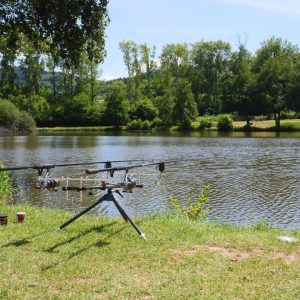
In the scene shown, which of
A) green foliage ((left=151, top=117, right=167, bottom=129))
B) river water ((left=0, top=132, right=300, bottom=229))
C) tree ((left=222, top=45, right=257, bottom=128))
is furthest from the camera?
green foliage ((left=151, top=117, right=167, bottom=129))

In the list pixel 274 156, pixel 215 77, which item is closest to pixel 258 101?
pixel 215 77

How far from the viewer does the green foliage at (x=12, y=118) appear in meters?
79.1

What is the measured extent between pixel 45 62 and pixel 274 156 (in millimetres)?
79159

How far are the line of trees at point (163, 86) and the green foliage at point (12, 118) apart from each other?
1212 centimetres

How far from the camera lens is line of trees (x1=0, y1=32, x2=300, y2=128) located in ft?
274

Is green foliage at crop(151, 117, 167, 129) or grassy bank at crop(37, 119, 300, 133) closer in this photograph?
grassy bank at crop(37, 119, 300, 133)

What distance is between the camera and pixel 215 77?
106 m

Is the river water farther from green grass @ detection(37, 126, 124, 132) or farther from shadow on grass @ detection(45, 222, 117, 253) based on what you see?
green grass @ detection(37, 126, 124, 132)

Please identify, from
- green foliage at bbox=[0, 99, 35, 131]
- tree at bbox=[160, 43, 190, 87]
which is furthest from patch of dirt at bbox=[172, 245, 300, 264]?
tree at bbox=[160, 43, 190, 87]

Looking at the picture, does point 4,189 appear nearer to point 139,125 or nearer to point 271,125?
point 271,125

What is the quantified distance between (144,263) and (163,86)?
104 m

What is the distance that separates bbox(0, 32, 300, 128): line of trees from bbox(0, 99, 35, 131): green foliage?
1212cm

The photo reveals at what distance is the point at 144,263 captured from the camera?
6.84 m

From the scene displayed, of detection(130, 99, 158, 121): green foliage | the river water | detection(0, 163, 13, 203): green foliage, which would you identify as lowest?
the river water
